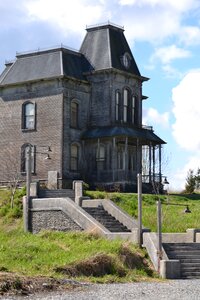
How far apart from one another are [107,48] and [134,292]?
2927 centimetres

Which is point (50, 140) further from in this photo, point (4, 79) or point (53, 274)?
point (53, 274)

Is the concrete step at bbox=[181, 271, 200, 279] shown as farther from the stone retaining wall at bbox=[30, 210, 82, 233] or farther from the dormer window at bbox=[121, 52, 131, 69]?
the dormer window at bbox=[121, 52, 131, 69]

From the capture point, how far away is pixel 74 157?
47.8 m

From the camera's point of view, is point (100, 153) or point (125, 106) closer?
point (100, 153)

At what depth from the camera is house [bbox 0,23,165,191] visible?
46938 mm

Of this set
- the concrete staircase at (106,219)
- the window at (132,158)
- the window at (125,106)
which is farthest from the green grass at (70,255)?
the window at (125,106)

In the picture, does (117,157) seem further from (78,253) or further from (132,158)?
(78,253)

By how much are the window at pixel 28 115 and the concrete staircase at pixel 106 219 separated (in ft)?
45.9

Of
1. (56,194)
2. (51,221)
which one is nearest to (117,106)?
(56,194)

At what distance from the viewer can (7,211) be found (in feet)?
123

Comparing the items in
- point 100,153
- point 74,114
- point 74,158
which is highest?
point 74,114

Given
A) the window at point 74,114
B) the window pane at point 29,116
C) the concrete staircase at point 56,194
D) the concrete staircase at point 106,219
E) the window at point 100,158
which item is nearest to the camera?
the concrete staircase at point 106,219

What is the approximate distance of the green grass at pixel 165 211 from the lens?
33.8 meters

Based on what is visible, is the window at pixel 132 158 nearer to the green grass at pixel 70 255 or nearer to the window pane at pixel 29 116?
the window pane at pixel 29 116
